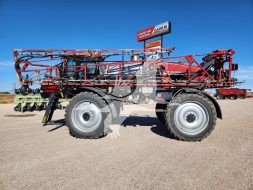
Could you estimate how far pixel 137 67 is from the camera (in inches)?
261

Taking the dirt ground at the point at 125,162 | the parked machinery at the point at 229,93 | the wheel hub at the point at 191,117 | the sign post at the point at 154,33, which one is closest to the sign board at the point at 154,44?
the sign post at the point at 154,33

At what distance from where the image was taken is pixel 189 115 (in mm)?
5605

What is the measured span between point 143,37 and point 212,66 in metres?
27.7

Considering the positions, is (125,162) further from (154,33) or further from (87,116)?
(154,33)

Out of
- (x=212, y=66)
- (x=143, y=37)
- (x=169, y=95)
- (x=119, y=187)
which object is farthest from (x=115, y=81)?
(x=143, y=37)

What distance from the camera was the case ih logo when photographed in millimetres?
28359

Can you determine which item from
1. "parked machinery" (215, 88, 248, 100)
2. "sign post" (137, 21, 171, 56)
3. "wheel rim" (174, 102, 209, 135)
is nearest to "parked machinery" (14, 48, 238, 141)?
"wheel rim" (174, 102, 209, 135)

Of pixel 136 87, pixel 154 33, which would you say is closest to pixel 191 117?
pixel 136 87

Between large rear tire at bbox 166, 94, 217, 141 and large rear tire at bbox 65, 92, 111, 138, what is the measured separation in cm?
181

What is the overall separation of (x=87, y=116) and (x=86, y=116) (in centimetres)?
3

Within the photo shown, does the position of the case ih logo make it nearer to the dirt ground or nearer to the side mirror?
the side mirror

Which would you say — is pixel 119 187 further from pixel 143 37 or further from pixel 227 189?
pixel 143 37

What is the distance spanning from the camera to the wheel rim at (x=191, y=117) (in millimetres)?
5559

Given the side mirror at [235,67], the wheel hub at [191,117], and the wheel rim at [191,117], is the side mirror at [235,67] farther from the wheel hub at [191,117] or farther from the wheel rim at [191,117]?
the wheel hub at [191,117]
